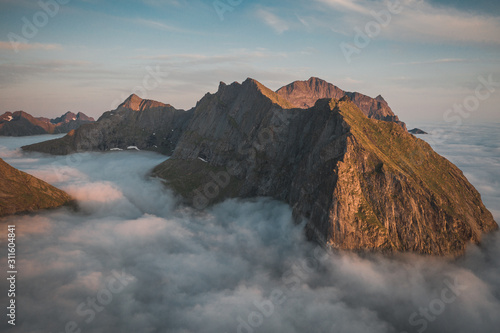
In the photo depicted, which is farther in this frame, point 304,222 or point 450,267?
point 304,222

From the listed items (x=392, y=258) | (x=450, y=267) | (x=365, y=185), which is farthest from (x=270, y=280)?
(x=450, y=267)

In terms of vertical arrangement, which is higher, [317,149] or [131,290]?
[317,149]

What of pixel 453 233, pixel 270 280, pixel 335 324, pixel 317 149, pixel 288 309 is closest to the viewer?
pixel 335 324

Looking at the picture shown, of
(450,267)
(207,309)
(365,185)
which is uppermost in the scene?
(365,185)

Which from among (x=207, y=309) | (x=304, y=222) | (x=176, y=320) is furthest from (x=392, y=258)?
(x=176, y=320)

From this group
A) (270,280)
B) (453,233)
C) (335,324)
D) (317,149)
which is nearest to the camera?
(335,324)

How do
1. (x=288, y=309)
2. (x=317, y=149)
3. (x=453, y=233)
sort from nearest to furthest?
(x=288, y=309), (x=453, y=233), (x=317, y=149)

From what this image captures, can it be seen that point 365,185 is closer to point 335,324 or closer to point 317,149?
point 317,149

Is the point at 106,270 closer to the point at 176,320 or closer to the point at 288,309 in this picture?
the point at 176,320

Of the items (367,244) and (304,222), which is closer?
(367,244)
